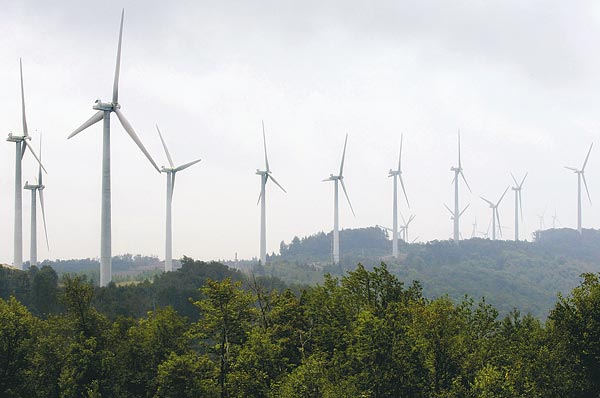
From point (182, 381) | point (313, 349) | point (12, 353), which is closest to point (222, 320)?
point (182, 381)

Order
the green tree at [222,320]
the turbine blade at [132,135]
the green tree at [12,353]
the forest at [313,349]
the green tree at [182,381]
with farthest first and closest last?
1. the turbine blade at [132,135]
2. the green tree at [12,353]
3. the green tree at [222,320]
4. the green tree at [182,381]
5. the forest at [313,349]

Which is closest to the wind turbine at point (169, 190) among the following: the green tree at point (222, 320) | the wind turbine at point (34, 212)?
the wind turbine at point (34, 212)

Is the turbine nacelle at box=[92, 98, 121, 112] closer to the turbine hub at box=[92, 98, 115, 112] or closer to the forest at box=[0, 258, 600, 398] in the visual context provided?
the turbine hub at box=[92, 98, 115, 112]

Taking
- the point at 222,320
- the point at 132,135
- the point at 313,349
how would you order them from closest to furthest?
the point at 222,320 < the point at 313,349 < the point at 132,135

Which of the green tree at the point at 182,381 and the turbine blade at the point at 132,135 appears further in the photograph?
the turbine blade at the point at 132,135

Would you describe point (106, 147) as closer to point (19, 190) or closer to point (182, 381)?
point (19, 190)

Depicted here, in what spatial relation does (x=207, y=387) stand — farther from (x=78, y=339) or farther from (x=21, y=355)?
(x=21, y=355)

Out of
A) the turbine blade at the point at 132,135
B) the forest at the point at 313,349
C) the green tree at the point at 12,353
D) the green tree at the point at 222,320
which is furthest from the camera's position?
the turbine blade at the point at 132,135

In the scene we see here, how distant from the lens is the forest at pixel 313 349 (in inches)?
2408

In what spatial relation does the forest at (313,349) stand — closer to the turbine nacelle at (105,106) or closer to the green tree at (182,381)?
the green tree at (182,381)

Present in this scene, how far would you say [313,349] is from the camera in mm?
72000

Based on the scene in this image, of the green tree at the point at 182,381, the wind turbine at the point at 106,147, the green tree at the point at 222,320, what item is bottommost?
the green tree at the point at 182,381

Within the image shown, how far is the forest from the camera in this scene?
6116cm

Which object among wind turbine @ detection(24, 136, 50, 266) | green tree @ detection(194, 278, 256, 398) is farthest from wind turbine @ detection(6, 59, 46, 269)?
green tree @ detection(194, 278, 256, 398)
